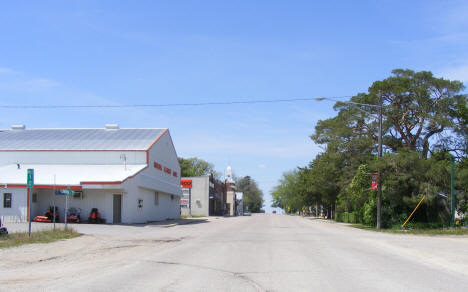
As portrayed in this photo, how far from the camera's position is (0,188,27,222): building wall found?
115ft

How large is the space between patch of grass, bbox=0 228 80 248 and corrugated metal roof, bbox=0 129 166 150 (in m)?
20.5

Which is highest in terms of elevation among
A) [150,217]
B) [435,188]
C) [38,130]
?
[38,130]

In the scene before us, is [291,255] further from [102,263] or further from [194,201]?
[194,201]

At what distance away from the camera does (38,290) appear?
28.6ft

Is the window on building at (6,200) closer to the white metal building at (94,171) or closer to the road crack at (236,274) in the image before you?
the white metal building at (94,171)

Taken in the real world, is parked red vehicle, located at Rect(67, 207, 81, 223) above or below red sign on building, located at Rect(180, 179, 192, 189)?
below

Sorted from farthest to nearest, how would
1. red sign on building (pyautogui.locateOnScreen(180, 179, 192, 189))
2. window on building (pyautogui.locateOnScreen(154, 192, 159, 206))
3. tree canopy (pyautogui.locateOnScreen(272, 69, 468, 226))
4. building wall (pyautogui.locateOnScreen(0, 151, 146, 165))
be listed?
red sign on building (pyautogui.locateOnScreen(180, 179, 192, 189)) → window on building (pyautogui.locateOnScreen(154, 192, 159, 206)) → building wall (pyautogui.locateOnScreen(0, 151, 146, 165)) → tree canopy (pyautogui.locateOnScreen(272, 69, 468, 226))

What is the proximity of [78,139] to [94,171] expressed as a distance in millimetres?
7337

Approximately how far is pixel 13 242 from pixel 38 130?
117 ft

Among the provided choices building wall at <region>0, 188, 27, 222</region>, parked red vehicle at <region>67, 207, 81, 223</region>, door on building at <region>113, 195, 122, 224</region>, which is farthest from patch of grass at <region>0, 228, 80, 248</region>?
building wall at <region>0, 188, 27, 222</region>

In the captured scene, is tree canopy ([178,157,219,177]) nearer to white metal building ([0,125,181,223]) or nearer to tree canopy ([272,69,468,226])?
white metal building ([0,125,181,223])

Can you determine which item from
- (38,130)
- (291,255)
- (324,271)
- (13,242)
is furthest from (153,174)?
(324,271)

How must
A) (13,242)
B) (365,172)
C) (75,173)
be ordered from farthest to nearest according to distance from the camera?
1. (75,173)
2. (365,172)
3. (13,242)

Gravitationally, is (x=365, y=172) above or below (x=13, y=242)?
above
